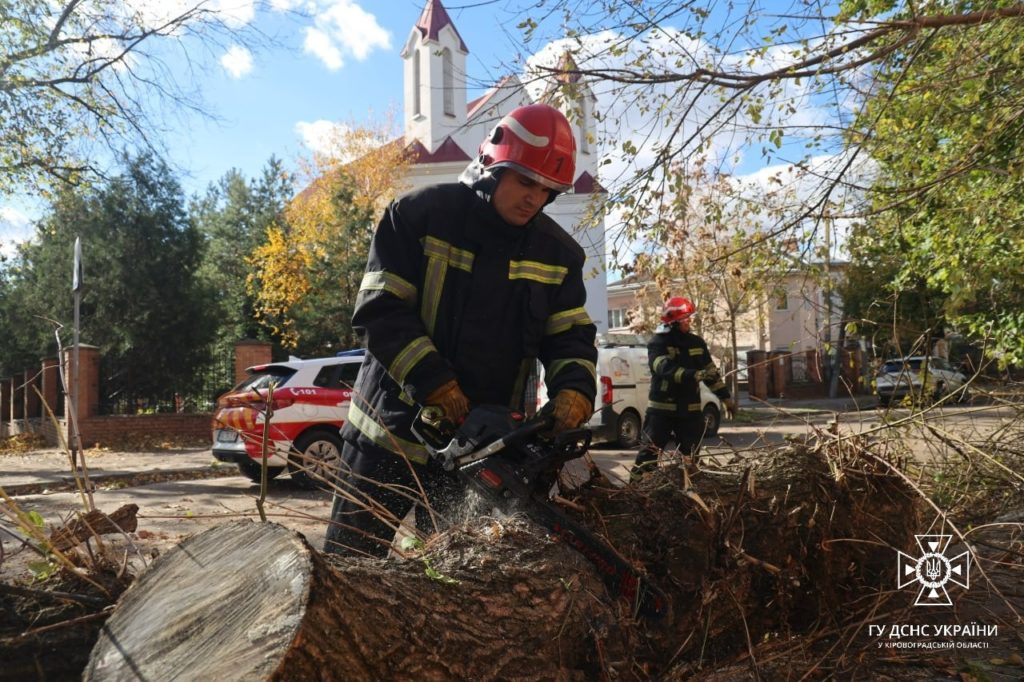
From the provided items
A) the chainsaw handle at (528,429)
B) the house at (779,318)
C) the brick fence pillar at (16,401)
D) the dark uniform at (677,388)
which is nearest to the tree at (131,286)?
the brick fence pillar at (16,401)

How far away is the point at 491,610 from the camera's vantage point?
5.70 ft

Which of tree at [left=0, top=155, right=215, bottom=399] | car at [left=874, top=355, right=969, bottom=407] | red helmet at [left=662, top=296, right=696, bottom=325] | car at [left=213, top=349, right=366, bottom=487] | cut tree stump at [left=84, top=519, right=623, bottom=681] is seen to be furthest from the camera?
tree at [left=0, top=155, right=215, bottom=399]

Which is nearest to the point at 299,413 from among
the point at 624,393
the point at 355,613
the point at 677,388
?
the point at 677,388

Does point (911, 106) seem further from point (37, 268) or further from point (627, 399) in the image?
point (37, 268)

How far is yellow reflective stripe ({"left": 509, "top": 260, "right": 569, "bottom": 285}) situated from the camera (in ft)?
8.77

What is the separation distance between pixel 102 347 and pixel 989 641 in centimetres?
1821

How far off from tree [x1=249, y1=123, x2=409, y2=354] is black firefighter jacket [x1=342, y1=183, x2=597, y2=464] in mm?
17426

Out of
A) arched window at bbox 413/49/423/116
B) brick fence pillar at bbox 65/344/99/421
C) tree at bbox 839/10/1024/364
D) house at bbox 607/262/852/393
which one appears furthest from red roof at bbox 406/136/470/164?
tree at bbox 839/10/1024/364

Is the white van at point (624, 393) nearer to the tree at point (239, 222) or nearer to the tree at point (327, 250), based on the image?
the tree at point (327, 250)

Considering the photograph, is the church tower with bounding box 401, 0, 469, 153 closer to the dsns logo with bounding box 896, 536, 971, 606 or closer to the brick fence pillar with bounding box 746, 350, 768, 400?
the brick fence pillar with bounding box 746, 350, 768, 400

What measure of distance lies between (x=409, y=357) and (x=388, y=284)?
0.29m

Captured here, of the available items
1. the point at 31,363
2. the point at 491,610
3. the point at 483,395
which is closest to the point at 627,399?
the point at 483,395

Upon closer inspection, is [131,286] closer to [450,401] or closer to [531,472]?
[450,401]

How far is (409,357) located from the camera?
2387 millimetres
